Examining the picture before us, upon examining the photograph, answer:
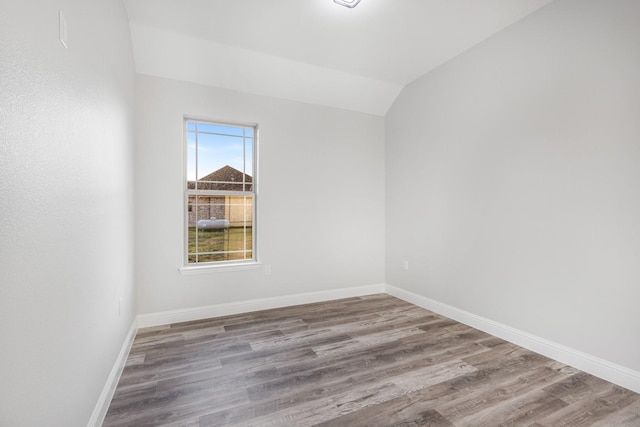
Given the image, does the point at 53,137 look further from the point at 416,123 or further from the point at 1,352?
the point at 416,123

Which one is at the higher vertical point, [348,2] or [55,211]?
[348,2]

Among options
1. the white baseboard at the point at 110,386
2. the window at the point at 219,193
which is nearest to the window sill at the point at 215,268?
the window at the point at 219,193

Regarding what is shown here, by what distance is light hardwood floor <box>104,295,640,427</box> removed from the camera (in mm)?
1767

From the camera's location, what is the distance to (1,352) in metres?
0.81

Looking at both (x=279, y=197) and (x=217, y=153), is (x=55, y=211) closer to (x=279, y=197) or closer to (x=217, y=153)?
(x=217, y=153)

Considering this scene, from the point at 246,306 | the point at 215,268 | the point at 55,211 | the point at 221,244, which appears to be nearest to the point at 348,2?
the point at 55,211

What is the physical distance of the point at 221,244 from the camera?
11.7 feet

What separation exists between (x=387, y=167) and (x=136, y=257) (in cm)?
324

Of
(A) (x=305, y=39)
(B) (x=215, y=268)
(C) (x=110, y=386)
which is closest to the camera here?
(C) (x=110, y=386)

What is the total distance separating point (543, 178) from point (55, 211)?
317cm

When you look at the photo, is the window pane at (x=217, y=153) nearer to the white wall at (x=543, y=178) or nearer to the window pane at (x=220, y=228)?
the window pane at (x=220, y=228)

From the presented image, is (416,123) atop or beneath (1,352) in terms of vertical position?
atop

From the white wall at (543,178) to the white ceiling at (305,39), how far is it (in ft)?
1.22

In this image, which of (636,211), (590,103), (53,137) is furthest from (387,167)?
(53,137)
